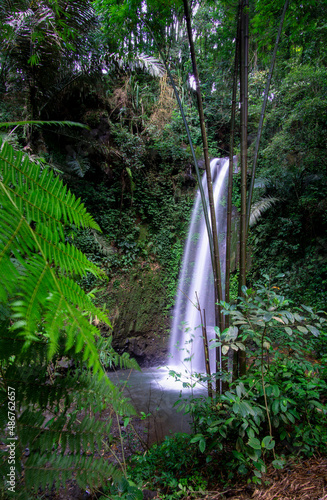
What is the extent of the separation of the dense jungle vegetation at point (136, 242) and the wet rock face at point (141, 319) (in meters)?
0.04

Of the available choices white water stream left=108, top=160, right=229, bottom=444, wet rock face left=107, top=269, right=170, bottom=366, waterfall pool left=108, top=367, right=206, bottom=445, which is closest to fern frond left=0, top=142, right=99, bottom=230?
waterfall pool left=108, top=367, right=206, bottom=445

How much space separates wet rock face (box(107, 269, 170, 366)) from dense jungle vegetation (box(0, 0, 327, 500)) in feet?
0.14

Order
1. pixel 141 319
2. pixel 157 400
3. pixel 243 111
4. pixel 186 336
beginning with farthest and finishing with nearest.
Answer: pixel 186 336 → pixel 141 319 → pixel 157 400 → pixel 243 111

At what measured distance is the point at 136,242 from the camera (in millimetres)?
7102

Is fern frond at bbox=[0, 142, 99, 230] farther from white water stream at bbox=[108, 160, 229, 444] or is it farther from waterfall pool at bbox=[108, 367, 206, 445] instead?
white water stream at bbox=[108, 160, 229, 444]

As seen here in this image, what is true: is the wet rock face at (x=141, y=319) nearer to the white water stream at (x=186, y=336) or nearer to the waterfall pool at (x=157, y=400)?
the white water stream at (x=186, y=336)

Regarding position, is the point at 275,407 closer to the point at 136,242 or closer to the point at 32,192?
the point at 32,192

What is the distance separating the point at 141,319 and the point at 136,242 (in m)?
2.29

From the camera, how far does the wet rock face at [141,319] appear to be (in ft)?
19.5

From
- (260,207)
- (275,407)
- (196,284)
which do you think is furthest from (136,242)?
(275,407)

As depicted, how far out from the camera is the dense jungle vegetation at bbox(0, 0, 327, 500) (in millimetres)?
691

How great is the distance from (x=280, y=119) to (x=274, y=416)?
8.18 meters

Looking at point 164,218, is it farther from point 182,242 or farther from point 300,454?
point 300,454

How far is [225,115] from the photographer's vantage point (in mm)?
10711
